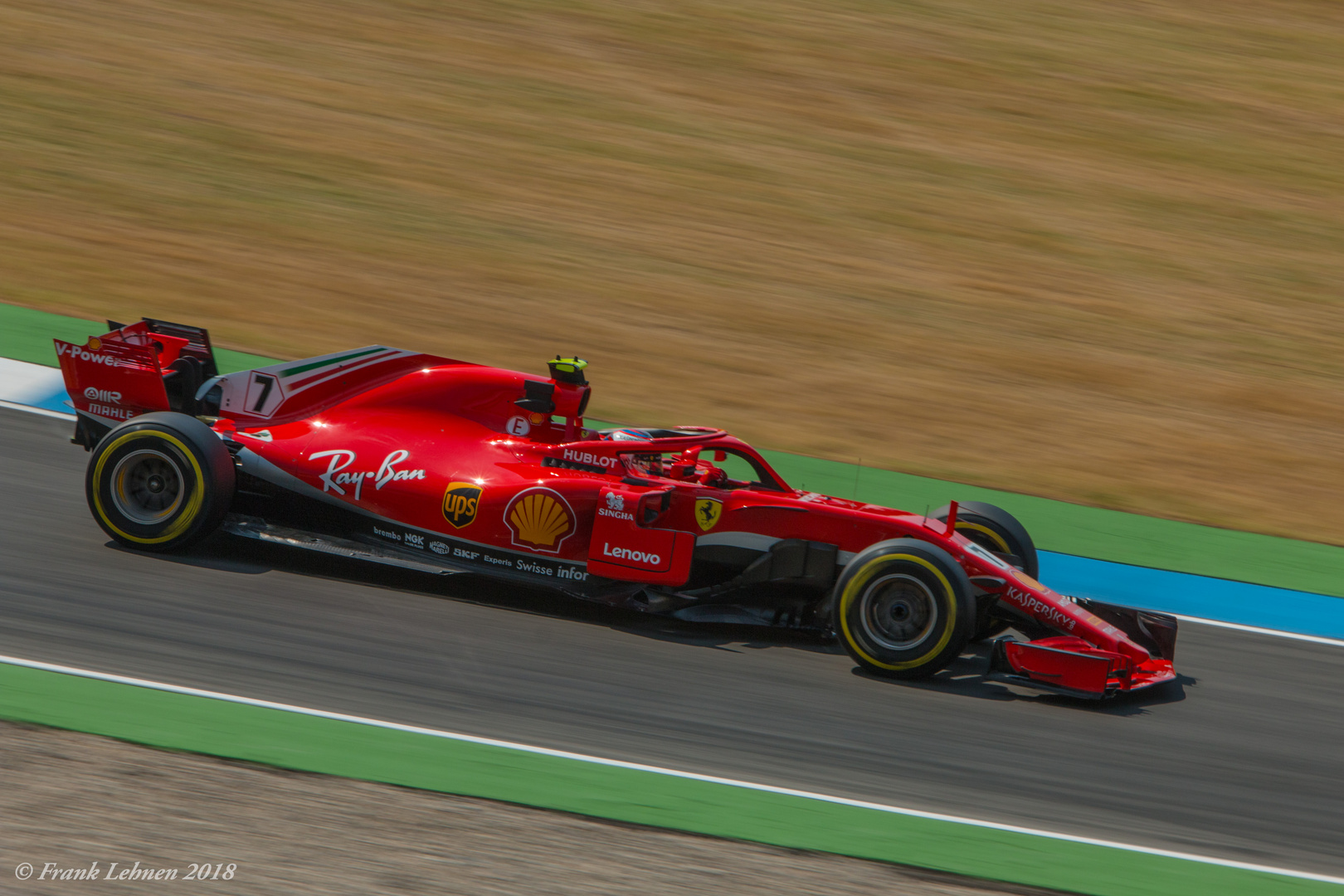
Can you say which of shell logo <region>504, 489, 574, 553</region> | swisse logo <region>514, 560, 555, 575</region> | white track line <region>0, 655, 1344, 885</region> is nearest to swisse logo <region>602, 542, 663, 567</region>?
shell logo <region>504, 489, 574, 553</region>

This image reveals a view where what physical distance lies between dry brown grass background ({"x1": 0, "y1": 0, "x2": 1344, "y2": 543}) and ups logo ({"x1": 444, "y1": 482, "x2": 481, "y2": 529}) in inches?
168

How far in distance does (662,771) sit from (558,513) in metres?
1.83

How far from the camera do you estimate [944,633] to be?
264 inches

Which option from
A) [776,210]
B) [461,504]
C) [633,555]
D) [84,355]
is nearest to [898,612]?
[633,555]

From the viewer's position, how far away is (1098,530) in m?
10.1

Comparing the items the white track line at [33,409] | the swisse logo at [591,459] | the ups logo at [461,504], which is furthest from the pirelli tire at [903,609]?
the white track line at [33,409]

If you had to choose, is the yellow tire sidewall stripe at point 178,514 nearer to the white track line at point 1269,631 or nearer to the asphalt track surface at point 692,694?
the asphalt track surface at point 692,694

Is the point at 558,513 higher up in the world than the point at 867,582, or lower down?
higher up

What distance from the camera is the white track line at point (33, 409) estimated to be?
32.2 feet

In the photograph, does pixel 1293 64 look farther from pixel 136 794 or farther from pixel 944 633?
pixel 136 794

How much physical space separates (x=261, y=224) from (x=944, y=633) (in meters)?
10.5

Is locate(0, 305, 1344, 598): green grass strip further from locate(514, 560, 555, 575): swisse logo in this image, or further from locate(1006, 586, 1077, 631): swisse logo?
locate(514, 560, 555, 575): swisse logo

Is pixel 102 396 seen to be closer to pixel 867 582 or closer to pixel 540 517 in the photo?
pixel 540 517

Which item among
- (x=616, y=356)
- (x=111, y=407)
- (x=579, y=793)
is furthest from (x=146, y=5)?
(x=579, y=793)
